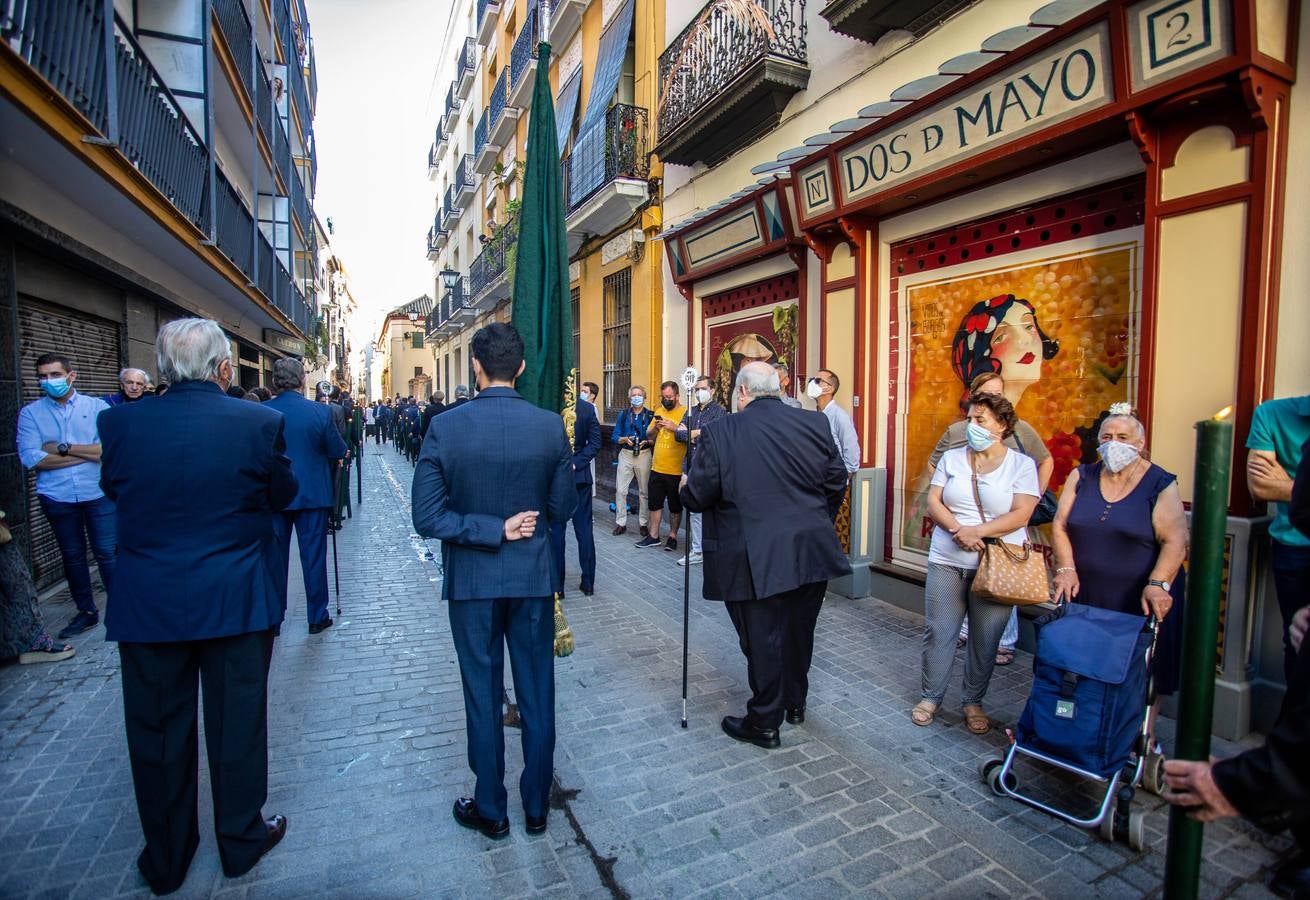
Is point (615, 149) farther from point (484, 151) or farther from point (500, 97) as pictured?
point (484, 151)

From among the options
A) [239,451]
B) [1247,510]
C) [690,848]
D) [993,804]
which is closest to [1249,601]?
[1247,510]

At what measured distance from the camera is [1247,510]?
372cm

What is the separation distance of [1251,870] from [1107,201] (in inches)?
Answer: 154

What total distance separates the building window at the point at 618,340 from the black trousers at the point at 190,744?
367 inches

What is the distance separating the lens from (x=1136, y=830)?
2781 millimetres

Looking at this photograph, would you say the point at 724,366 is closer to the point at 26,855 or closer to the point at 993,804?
the point at 993,804

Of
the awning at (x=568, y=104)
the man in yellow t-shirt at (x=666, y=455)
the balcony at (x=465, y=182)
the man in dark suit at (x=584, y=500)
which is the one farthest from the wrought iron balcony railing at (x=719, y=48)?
the balcony at (x=465, y=182)

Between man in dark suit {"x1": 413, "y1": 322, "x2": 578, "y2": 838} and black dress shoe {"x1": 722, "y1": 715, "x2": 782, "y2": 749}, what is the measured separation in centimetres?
119

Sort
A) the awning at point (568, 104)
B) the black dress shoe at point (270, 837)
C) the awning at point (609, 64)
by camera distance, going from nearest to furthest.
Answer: the black dress shoe at point (270, 837) → the awning at point (609, 64) → the awning at point (568, 104)

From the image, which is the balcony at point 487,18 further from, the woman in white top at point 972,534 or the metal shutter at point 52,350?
the woman in white top at point 972,534

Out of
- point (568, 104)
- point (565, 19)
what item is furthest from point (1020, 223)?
point (565, 19)

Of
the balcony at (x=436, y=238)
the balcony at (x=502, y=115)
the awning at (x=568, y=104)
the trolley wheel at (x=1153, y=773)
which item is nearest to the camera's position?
the trolley wheel at (x=1153, y=773)

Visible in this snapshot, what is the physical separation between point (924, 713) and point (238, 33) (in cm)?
1443

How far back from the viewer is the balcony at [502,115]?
1819 centimetres
